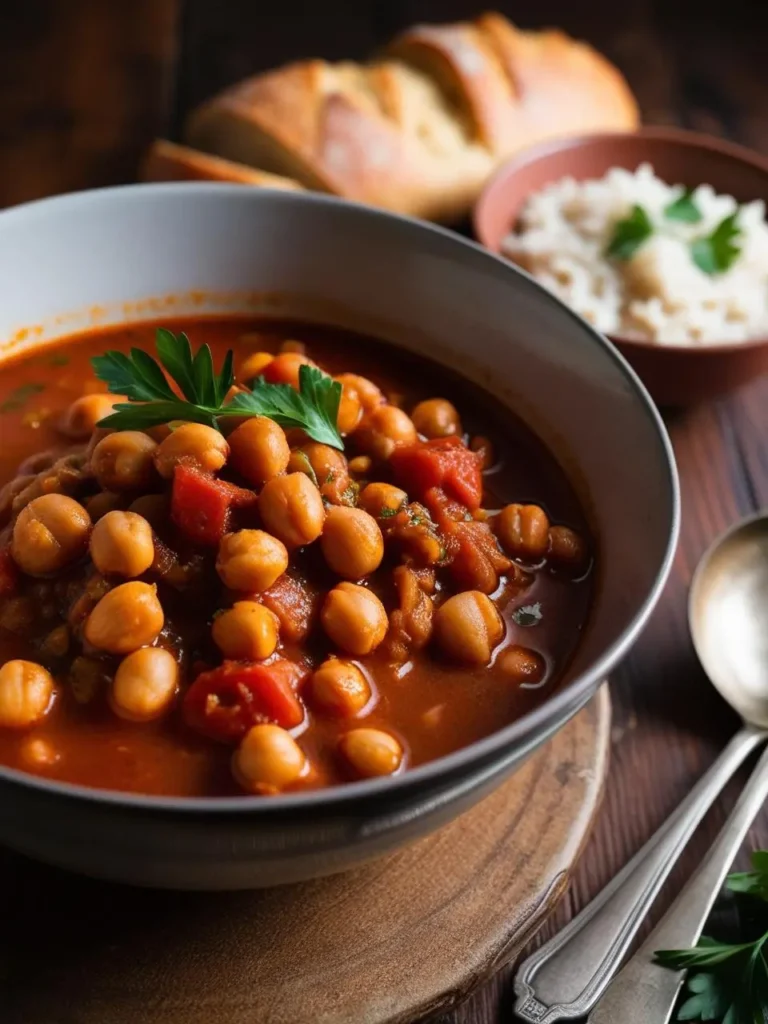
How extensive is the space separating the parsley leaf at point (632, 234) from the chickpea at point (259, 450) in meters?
2.15

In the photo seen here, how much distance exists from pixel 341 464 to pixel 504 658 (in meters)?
0.58

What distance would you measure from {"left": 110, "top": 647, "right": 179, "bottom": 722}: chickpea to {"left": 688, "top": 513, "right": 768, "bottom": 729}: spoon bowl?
146 cm

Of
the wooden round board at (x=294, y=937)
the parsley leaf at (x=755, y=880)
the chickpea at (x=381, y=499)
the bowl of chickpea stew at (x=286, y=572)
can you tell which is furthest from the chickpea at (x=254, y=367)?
the parsley leaf at (x=755, y=880)

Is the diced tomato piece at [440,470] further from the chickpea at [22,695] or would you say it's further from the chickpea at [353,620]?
the chickpea at [22,695]

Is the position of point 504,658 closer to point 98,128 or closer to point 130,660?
point 130,660

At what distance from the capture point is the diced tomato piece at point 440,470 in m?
2.76

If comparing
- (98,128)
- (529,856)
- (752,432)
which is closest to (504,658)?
(529,856)

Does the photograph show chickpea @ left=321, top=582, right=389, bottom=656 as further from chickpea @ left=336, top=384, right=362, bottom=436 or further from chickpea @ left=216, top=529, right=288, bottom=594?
chickpea @ left=336, top=384, right=362, bottom=436

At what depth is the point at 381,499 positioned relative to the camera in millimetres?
2682

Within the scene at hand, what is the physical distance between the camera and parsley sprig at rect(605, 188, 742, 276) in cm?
426

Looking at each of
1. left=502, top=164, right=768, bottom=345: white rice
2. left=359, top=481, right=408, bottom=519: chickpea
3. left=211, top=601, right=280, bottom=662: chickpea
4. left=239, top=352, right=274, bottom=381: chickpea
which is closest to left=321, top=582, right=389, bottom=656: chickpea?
left=211, top=601, right=280, bottom=662: chickpea

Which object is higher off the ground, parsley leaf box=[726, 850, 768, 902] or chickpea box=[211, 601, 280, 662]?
chickpea box=[211, 601, 280, 662]

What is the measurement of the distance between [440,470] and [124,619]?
0.82 meters

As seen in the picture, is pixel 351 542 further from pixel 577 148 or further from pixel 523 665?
pixel 577 148
